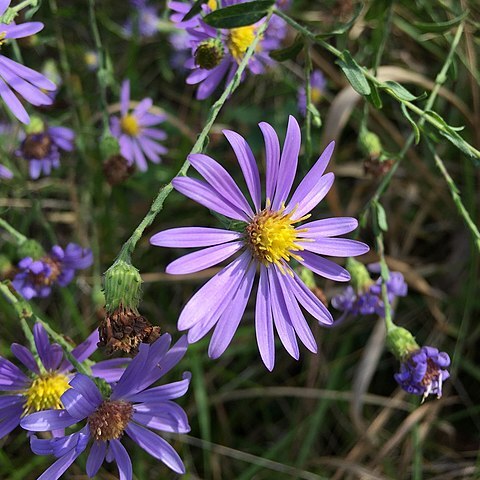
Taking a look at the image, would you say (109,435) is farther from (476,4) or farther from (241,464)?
(476,4)

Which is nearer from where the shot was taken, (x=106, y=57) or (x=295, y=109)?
(x=106, y=57)

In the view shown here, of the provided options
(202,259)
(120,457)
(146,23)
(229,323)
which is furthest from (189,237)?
(146,23)

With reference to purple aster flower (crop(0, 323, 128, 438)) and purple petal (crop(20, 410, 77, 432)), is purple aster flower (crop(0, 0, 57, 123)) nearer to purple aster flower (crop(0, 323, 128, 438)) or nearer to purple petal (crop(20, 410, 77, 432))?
purple aster flower (crop(0, 323, 128, 438))

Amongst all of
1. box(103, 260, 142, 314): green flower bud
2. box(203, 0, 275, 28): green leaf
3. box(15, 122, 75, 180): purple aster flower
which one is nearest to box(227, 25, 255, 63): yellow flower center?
box(203, 0, 275, 28): green leaf

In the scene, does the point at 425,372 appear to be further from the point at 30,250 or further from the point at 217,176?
the point at 30,250

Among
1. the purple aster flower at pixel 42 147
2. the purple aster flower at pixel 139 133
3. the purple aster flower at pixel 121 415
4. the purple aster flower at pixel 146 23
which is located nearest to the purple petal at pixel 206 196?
the purple aster flower at pixel 121 415

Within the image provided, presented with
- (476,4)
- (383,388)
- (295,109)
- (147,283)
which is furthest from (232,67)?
(383,388)
